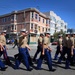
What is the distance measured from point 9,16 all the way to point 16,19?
2801 millimetres

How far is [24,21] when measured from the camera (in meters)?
43.7

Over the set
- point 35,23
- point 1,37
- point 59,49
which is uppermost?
point 35,23

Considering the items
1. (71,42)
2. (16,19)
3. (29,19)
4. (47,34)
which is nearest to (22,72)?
(47,34)

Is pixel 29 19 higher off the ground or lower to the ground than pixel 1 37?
higher

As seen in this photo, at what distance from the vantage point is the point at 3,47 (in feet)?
26.0

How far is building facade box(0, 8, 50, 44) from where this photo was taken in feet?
140

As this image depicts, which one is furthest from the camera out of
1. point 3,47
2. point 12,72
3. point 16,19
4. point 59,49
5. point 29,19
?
point 16,19

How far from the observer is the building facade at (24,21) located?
140 ft

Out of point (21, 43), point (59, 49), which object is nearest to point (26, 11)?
point (59, 49)

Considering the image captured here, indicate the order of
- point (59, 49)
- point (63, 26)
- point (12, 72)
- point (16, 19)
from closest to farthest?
point (12, 72) < point (59, 49) < point (16, 19) < point (63, 26)

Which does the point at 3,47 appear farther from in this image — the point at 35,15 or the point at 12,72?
the point at 35,15

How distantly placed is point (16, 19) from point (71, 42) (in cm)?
3910

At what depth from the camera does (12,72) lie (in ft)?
22.8

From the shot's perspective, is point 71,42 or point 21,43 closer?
point 21,43
